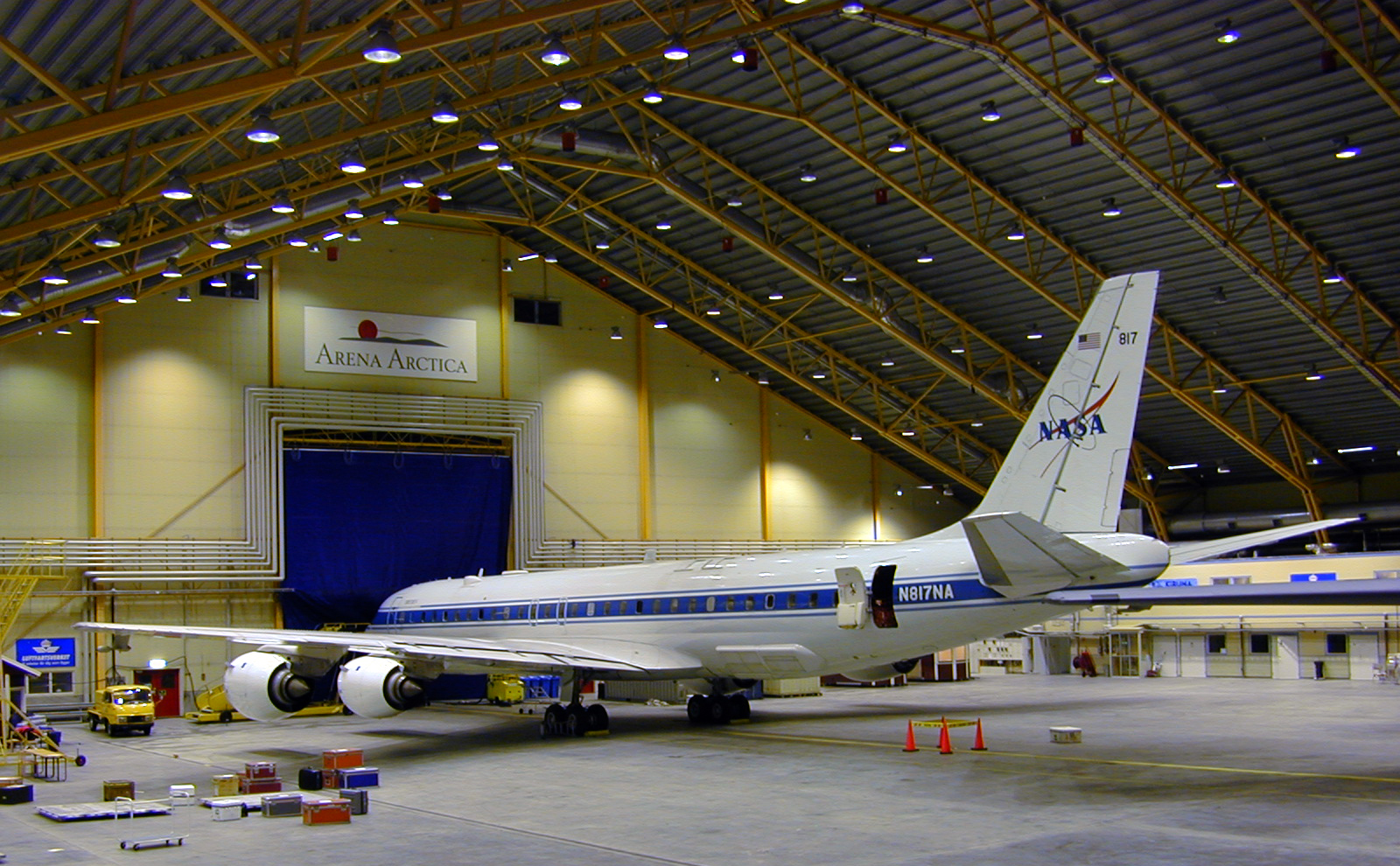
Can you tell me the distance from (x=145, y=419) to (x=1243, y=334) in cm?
2821

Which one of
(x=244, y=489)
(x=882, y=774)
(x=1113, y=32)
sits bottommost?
(x=882, y=774)

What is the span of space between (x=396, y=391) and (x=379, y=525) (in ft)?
12.7

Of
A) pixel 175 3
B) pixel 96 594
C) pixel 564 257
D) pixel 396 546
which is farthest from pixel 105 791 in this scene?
pixel 564 257

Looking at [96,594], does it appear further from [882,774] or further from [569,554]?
[882,774]

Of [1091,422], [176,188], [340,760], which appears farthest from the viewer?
[176,188]

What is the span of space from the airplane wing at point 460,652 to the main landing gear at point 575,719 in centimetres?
65

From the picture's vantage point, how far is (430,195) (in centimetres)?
3028

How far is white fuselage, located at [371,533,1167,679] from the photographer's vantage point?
20.4 metres

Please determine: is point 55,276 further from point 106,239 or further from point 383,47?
point 383,47

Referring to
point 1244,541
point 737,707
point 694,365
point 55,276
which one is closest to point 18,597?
point 55,276

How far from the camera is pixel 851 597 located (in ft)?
70.8

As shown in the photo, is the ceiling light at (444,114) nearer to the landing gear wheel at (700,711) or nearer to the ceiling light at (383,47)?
the ceiling light at (383,47)

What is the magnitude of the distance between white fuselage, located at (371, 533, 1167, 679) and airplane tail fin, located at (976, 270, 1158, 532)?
0.70m

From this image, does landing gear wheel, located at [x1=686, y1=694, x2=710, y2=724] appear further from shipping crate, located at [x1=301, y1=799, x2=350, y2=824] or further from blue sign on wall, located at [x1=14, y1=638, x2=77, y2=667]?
blue sign on wall, located at [x1=14, y1=638, x2=77, y2=667]
